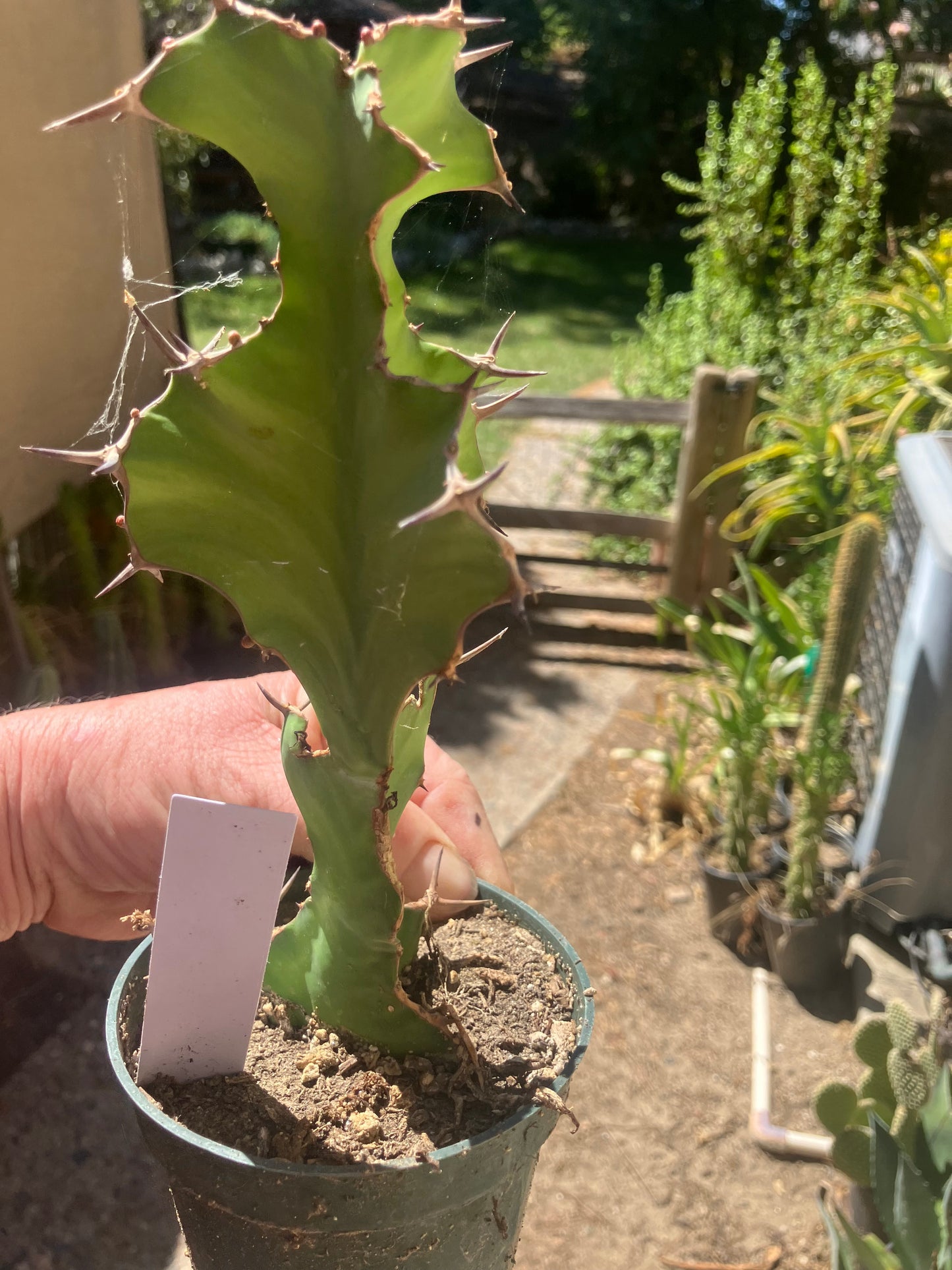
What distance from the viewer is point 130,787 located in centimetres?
75

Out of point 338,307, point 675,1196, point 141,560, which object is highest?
point 338,307

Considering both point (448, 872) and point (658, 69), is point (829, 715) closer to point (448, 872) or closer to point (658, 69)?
point (448, 872)

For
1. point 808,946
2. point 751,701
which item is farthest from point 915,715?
point 808,946

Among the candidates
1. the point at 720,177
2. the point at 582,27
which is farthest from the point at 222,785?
the point at 582,27

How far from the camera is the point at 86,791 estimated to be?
2.48 ft

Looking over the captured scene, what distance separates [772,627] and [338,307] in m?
2.15

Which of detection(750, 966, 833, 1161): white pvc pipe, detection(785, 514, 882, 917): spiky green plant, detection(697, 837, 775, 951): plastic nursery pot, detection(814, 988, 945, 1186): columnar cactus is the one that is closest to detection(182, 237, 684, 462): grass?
detection(785, 514, 882, 917): spiky green plant

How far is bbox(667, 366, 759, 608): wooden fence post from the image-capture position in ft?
10.1

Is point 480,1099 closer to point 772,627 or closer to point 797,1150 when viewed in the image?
point 797,1150

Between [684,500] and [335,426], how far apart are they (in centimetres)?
292

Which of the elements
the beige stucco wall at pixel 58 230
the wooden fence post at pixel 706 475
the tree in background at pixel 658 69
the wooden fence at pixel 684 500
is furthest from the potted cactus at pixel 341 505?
the tree in background at pixel 658 69

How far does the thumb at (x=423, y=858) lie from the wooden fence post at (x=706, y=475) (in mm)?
2624

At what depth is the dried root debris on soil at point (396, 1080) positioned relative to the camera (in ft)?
1.91

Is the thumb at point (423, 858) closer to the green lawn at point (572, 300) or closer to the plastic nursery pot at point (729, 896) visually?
the plastic nursery pot at point (729, 896)
